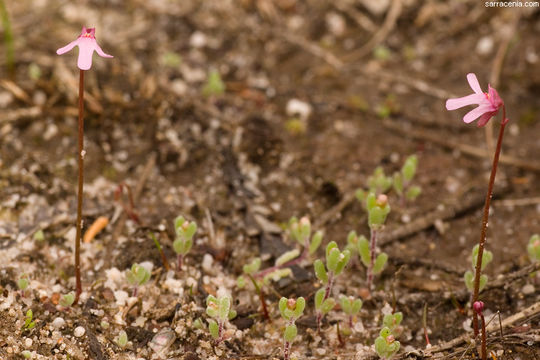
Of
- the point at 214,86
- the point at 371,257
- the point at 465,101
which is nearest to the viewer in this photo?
the point at 465,101

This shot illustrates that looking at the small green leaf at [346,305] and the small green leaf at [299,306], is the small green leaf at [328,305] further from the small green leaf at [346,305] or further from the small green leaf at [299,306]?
the small green leaf at [299,306]

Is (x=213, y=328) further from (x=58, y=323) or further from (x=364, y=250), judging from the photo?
(x=364, y=250)

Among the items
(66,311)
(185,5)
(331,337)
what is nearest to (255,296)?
(331,337)

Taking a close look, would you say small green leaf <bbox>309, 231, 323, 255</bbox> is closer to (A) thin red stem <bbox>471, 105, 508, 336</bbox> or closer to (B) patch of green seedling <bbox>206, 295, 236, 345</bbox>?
(B) patch of green seedling <bbox>206, 295, 236, 345</bbox>

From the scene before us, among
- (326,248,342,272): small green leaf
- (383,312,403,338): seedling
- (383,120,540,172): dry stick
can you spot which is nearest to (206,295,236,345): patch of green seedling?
(326,248,342,272): small green leaf

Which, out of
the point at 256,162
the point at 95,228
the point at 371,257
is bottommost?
the point at 371,257

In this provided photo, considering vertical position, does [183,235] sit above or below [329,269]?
above

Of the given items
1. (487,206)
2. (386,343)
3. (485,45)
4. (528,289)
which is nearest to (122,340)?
(386,343)
